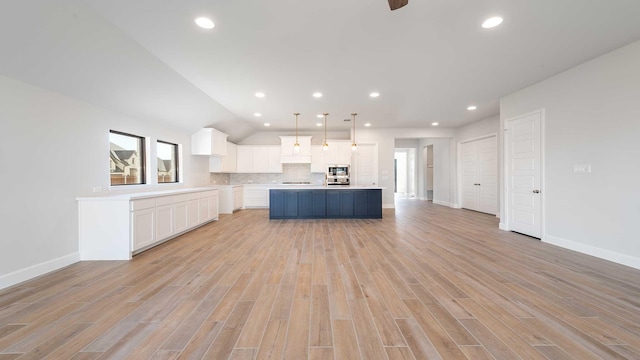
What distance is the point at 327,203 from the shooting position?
6465 mm

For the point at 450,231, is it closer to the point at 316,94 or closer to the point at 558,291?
the point at 558,291

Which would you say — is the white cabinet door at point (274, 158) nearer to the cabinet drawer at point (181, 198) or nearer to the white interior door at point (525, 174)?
the cabinet drawer at point (181, 198)

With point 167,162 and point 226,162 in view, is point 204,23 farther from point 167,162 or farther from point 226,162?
point 226,162

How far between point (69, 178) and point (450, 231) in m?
6.65

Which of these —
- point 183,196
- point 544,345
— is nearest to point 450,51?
point 544,345

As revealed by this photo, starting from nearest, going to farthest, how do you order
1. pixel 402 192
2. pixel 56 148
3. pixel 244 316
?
pixel 244 316 → pixel 56 148 → pixel 402 192

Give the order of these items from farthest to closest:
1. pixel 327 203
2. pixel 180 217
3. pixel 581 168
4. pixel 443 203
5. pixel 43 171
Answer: pixel 443 203 → pixel 327 203 → pixel 180 217 → pixel 581 168 → pixel 43 171

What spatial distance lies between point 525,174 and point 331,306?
482 cm

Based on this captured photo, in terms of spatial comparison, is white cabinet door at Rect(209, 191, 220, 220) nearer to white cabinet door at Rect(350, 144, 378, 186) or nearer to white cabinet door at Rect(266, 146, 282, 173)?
white cabinet door at Rect(266, 146, 282, 173)

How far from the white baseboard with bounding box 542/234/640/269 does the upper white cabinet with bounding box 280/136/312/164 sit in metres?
6.37

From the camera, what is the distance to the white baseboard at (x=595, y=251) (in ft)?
9.99

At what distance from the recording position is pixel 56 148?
3074 mm

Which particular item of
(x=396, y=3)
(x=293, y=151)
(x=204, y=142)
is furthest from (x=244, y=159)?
(x=396, y=3)

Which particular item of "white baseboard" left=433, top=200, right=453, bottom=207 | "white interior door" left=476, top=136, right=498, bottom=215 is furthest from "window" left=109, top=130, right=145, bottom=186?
"white baseboard" left=433, top=200, right=453, bottom=207
